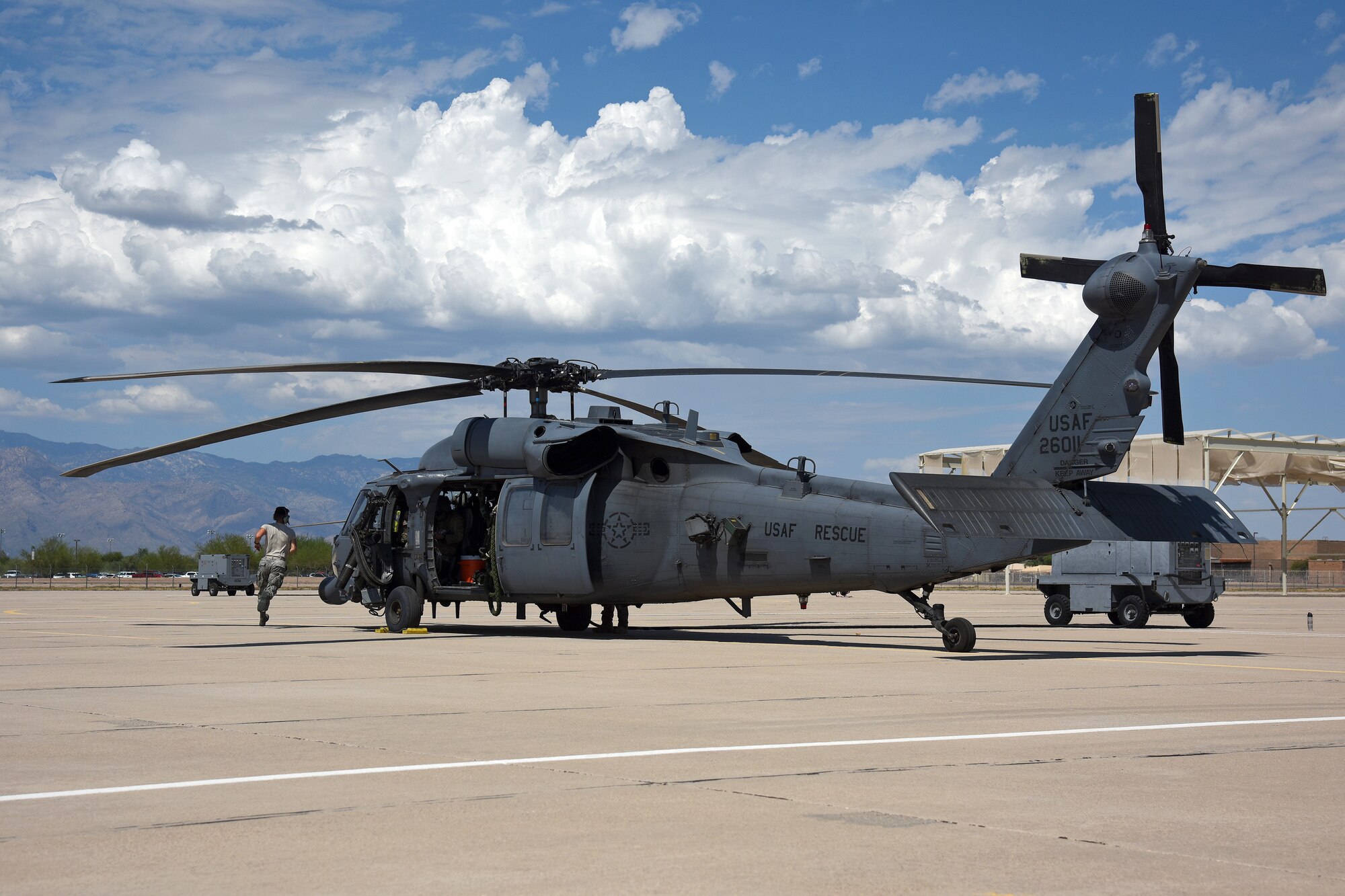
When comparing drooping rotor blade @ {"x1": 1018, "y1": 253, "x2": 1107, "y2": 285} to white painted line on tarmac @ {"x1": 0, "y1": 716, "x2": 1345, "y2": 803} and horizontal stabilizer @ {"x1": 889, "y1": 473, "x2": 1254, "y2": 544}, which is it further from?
white painted line on tarmac @ {"x1": 0, "y1": 716, "x2": 1345, "y2": 803}

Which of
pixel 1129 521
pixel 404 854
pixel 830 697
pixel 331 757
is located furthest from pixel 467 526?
pixel 404 854

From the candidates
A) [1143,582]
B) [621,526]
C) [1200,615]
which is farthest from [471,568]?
[1200,615]

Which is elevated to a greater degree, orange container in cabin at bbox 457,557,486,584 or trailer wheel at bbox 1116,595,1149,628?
orange container in cabin at bbox 457,557,486,584

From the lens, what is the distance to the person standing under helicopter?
87.0 ft

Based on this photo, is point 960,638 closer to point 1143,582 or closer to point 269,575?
point 1143,582

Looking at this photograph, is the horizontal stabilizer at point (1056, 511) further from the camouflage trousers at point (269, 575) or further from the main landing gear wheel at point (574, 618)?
the camouflage trousers at point (269, 575)

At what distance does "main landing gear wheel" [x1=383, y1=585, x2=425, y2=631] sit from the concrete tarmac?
23.4ft

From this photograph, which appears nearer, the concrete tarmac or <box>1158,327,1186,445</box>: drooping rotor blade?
the concrete tarmac

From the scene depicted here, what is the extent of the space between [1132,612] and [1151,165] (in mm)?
14379

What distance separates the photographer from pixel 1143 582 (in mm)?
29672

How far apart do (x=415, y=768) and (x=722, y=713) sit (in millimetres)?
3612

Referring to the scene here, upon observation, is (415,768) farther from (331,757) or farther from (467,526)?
(467,526)

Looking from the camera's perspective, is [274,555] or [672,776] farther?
[274,555]

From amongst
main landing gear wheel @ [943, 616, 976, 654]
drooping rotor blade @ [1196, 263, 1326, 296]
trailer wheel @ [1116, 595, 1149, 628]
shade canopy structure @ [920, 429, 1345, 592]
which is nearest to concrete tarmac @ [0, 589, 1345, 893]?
main landing gear wheel @ [943, 616, 976, 654]
